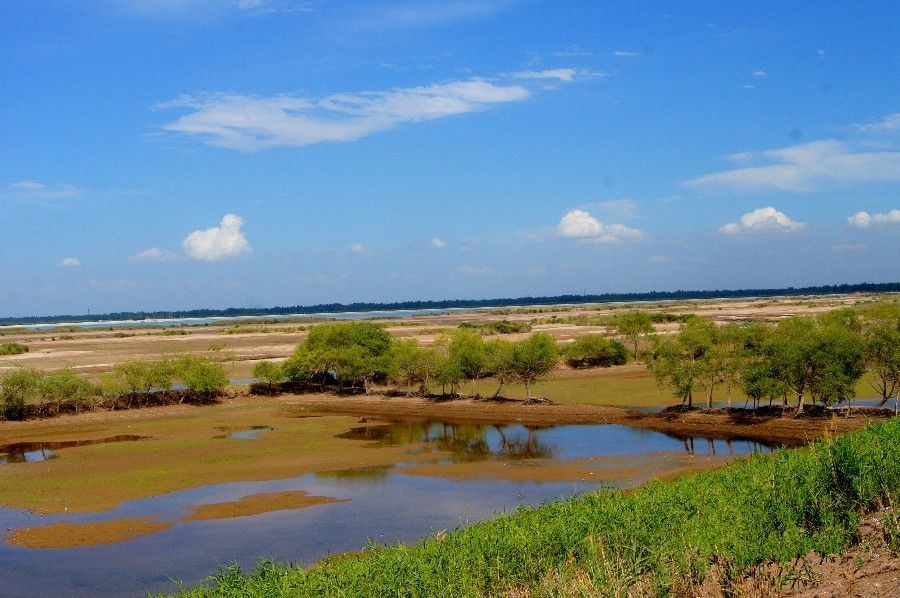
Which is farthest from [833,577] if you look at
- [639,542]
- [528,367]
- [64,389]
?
[64,389]

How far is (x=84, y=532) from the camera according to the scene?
30375 mm

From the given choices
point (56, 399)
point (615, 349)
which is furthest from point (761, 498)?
point (615, 349)

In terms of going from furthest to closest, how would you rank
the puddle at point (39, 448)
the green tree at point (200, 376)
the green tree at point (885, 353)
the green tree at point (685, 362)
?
the green tree at point (200, 376), the green tree at point (685, 362), the puddle at point (39, 448), the green tree at point (885, 353)

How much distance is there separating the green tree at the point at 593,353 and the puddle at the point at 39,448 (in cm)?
4634

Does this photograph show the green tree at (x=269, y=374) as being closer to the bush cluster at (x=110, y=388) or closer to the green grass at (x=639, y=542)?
the bush cluster at (x=110, y=388)

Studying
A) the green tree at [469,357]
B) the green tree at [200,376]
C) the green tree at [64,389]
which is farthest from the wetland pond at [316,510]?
the green tree at [200,376]

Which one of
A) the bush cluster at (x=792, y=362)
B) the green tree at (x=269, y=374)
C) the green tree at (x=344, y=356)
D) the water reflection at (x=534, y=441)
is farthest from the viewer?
the green tree at (x=269, y=374)

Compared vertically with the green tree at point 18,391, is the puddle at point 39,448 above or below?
below

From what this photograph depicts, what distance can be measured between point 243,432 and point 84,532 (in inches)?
1007

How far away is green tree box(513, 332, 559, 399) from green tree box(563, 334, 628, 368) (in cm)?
2024

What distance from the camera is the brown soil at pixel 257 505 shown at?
32406 mm

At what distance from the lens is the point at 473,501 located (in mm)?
32938

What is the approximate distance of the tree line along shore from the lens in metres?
47.2

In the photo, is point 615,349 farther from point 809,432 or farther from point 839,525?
point 839,525
